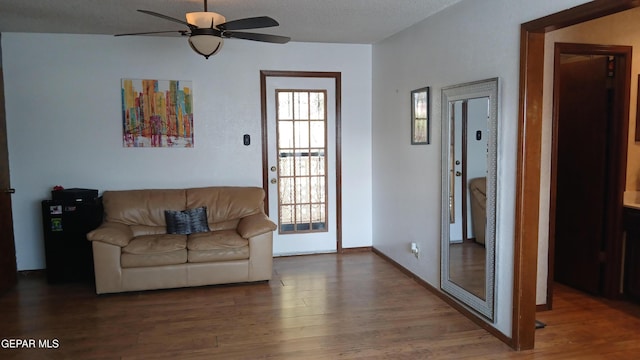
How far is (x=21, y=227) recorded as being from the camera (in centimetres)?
500

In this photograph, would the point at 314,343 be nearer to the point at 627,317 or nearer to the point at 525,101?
the point at 525,101

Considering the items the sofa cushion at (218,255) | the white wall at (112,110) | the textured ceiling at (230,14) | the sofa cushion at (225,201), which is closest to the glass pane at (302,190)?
the white wall at (112,110)

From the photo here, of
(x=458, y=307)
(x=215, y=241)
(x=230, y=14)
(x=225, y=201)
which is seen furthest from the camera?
(x=225, y=201)

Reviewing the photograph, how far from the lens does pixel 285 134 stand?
561 centimetres

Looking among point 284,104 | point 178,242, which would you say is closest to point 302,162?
point 284,104

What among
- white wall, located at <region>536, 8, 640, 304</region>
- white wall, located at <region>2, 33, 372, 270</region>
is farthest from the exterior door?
white wall, located at <region>536, 8, 640, 304</region>

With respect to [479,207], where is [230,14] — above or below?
above

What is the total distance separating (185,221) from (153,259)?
0.60m

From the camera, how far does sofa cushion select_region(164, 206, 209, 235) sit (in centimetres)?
480

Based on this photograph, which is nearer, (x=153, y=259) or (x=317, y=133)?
(x=153, y=259)

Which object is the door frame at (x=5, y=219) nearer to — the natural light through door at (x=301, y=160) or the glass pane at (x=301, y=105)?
the natural light through door at (x=301, y=160)

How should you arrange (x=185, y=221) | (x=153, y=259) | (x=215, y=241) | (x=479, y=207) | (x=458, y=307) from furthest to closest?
(x=185, y=221) → (x=215, y=241) → (x=153, y=259) → (x=458, y=307) → (x=479, y=207)

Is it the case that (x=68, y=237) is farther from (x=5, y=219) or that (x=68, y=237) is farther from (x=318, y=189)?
(x=318, y=189)

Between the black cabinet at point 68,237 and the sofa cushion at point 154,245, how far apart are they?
653mm
